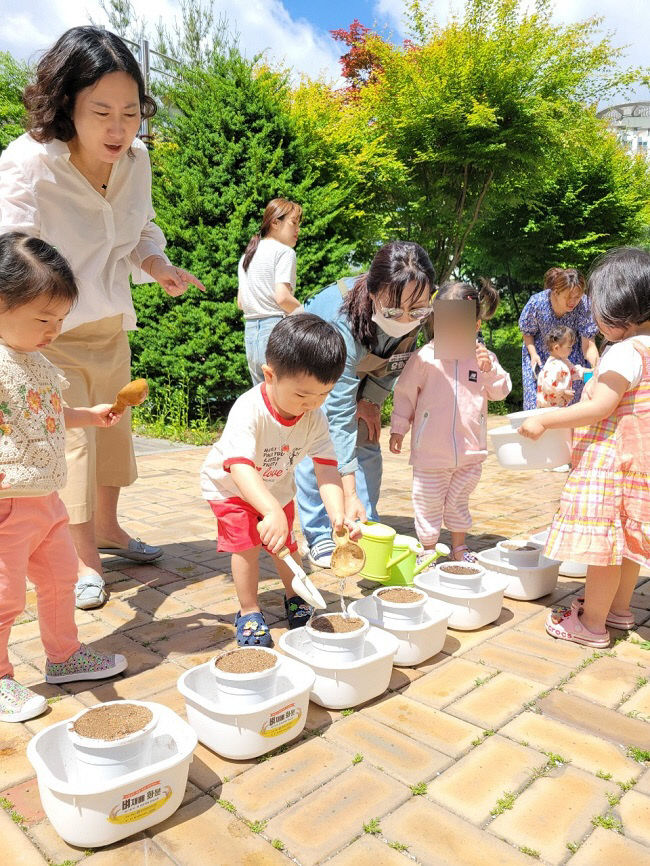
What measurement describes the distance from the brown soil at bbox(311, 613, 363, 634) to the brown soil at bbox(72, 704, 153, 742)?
60 centimetres

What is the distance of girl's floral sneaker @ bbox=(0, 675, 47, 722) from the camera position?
190 centimetres

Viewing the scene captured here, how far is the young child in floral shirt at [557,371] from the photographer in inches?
204

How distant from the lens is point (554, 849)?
1.44 metres

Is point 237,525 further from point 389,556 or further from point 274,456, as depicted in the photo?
point 389,556

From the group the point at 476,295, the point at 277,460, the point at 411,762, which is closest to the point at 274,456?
the point at 277,460

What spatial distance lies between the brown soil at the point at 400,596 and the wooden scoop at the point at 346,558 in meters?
0.13

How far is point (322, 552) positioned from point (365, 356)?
3.15 ft

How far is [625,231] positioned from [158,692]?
14.4 m

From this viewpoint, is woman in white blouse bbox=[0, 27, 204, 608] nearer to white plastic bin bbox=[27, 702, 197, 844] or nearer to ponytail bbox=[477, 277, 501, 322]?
white plastic bin bbox=[27, 702, 197, 844]

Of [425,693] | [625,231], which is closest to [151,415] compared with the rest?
[425,693]

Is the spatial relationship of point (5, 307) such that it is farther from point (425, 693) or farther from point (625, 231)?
point (625, 231)

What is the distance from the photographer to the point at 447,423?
3.17 metres

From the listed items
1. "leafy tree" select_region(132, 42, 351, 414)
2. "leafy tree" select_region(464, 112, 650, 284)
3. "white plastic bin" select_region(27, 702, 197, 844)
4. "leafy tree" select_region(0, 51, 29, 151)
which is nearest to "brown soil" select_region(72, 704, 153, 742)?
"white plastic bin" select_region(27, 702, 197, 844)

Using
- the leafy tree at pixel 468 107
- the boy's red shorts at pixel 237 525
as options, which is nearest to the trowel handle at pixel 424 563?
the boy's red shorts at pixel 237 525
